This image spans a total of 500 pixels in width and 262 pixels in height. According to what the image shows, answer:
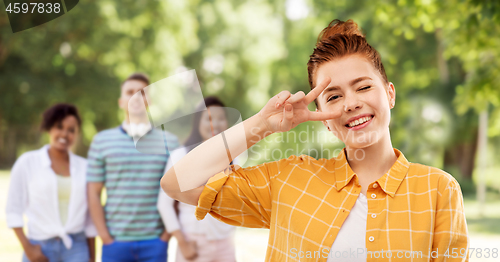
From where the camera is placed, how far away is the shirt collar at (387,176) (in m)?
1.38

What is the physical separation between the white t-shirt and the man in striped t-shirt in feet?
6.68

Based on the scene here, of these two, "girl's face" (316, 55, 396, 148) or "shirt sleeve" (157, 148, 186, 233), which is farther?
"shirt sleeve" (157, 148, 186, 233)

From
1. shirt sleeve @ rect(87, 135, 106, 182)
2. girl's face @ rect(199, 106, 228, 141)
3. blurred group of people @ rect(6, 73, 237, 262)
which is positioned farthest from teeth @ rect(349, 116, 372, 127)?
shirt sleeve @ rect(87, 135, 106, 182)

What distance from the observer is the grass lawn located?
6438 millimetres

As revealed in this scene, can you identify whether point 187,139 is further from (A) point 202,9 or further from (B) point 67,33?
(A) point 202,9

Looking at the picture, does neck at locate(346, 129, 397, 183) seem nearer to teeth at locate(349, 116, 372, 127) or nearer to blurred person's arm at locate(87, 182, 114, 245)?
teeth at locate(349, 116, 372, 127)

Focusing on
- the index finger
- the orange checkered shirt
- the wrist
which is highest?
the index finger

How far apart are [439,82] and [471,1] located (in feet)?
39.0

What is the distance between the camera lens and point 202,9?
16.2 meters

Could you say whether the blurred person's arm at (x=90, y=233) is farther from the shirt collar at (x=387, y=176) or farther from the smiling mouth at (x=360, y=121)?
the smiling mouth at (x=360, y=121)

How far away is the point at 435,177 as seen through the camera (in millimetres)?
1362

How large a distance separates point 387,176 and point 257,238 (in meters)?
7.14

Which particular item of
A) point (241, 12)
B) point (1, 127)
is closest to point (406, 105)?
point (241, 12)

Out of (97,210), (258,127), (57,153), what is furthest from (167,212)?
(258,127)
